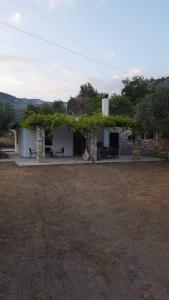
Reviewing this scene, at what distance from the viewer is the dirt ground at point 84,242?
4254mm

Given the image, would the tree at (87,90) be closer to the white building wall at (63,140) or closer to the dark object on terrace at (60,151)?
the white building wall at (63,140)

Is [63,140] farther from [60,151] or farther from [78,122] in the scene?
[78,122]

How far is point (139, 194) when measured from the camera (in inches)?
421

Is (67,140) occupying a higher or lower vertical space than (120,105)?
lower

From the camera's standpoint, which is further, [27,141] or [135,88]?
[135,88]

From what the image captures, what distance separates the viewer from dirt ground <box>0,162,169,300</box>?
425 cm

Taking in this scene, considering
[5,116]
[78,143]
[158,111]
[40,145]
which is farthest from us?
[78,143]

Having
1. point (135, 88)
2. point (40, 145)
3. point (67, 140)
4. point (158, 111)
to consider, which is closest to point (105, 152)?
point (67, 140)

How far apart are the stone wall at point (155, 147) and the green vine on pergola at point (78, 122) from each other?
3.75 meters

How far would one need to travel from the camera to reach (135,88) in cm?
4322

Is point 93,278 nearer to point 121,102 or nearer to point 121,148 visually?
point 121,148

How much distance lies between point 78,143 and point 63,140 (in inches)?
60.6

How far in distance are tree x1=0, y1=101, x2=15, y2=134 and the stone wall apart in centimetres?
1031

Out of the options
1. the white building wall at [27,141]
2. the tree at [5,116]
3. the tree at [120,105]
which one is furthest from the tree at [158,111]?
the tree at [120,105]
